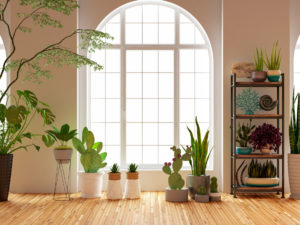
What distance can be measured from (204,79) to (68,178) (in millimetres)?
2634

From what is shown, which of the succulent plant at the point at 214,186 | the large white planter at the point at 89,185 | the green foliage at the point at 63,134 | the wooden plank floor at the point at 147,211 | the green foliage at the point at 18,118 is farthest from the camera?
the large white planter at the point at 89,185

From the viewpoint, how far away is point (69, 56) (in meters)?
5.79

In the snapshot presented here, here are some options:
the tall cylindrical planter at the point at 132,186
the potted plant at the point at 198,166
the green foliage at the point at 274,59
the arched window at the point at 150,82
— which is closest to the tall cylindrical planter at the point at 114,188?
the tall cylindrical planter at the point at 132,186

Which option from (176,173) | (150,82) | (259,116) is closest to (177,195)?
(176,173)

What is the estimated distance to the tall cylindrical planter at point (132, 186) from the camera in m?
5.94

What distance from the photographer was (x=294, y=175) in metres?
5.94

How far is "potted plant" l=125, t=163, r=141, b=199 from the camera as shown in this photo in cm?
595

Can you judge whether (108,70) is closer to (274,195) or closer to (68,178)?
(68,178)

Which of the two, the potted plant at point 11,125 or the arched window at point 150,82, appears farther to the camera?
Answer: the arched window at point 150,82

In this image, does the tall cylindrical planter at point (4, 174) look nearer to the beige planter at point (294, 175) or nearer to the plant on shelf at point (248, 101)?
the plant on shelf at point (248, 101)

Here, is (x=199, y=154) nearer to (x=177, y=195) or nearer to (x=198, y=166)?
(x=198, y=166)

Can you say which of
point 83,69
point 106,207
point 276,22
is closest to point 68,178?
point 106,207

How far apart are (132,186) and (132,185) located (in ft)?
0.05

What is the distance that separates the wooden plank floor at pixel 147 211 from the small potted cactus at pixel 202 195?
4.1 inches
